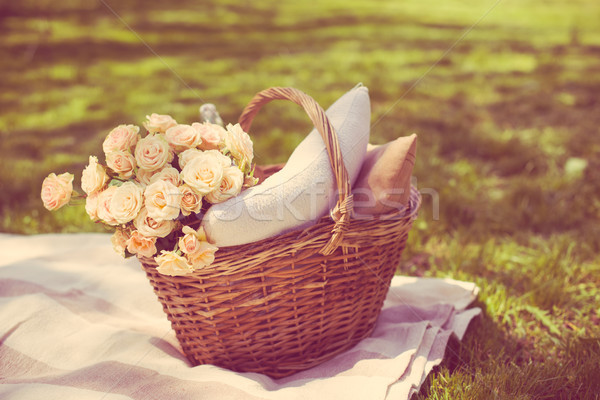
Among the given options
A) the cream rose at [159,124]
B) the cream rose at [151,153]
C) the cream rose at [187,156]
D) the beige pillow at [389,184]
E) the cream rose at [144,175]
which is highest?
the cream rose at [159,124]

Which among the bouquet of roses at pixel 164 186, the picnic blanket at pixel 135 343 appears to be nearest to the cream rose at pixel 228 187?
the bouquet of roses at pixel 164 186

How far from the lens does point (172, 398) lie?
1528mm

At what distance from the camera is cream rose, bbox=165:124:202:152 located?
1.53m

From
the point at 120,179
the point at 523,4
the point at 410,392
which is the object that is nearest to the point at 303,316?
the point at 410,392

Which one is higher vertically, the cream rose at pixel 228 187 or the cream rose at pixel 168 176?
the cream rose at pixel 168 176

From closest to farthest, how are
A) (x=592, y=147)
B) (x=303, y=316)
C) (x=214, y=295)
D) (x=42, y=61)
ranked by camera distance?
1. (x=214, y=295)
2. (x=303, y=316)
3. (x=592, y=147)
4. (x=42, y=61)

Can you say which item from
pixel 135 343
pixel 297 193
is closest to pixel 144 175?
pixel 297 193

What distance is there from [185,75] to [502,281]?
3946 mm

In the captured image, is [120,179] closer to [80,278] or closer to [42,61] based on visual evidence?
[80,278]

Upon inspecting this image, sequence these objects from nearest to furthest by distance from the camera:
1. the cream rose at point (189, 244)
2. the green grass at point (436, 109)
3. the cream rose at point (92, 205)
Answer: the cream rose at point (189, 244), the cream rose at point (92, 205), the green grass at point (436, 109)

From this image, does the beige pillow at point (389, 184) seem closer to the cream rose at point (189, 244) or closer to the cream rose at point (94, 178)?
the cream rose at point (189, 244)

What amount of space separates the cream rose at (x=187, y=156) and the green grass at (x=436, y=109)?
3.22ft

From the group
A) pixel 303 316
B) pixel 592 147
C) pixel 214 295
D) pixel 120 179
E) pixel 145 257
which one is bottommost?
pixel 592 147

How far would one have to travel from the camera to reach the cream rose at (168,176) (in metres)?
1.45
